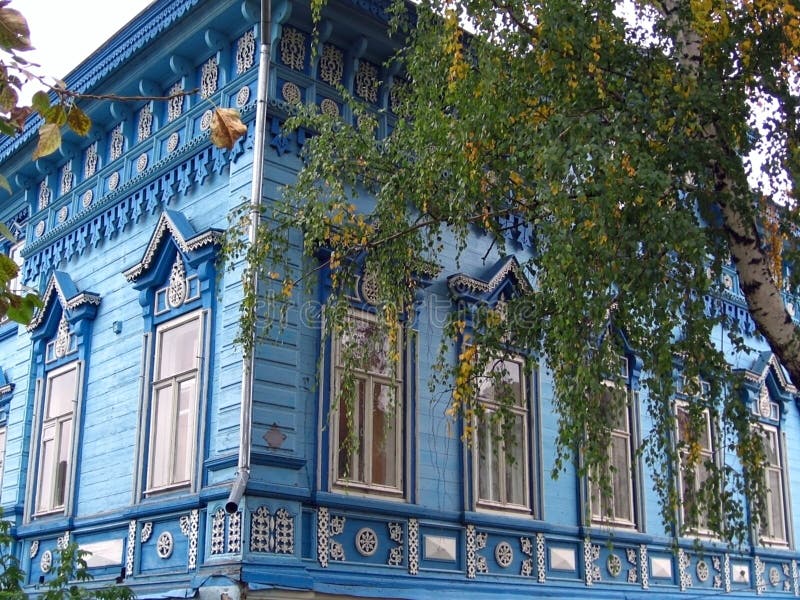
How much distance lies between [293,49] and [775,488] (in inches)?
368

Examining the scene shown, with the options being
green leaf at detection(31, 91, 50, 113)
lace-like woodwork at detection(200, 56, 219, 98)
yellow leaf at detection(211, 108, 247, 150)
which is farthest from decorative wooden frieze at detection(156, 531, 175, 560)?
green leaf at detection(31, 91, 50, 113)

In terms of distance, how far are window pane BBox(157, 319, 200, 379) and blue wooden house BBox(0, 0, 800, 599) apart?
1.2 inches

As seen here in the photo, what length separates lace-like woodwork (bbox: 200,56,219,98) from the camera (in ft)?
38.7

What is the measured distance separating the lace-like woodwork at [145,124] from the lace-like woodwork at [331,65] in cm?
222

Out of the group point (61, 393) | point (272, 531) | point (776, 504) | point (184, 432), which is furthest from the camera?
point (776, 504)

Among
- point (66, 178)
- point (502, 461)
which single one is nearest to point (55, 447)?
point (66, 178)

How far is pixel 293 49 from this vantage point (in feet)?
37.6

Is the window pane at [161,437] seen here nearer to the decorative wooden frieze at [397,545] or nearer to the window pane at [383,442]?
the window pane at [383,442]

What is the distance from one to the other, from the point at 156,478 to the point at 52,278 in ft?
11.9

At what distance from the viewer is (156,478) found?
36.4 ft

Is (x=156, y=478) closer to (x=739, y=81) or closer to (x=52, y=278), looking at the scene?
(x=52, y=278)

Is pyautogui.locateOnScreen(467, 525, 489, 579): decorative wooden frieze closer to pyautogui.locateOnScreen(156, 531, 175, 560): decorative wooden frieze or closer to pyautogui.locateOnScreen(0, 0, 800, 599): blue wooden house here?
pyautogui.locateOnScreen(0, 0, 800, 599): blue wooden house

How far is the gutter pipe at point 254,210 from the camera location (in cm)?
957

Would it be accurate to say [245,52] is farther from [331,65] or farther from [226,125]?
[226,125]
